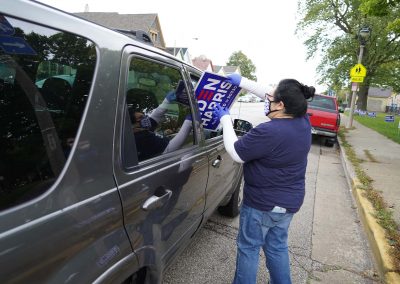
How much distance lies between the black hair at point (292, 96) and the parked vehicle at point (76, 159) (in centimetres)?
86

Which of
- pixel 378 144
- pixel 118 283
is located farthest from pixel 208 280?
pixel 378 144

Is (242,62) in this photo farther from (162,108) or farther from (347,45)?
(162,108)

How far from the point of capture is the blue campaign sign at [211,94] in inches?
115

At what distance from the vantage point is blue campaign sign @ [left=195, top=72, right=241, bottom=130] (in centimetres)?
292

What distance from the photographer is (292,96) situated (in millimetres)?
2438

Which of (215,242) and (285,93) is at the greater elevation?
(285,93)

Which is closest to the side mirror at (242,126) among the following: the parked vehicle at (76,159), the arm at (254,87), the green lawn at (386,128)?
the arm at (254,87)

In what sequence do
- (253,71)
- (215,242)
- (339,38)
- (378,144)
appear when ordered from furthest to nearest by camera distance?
1. (253,71)
2. (339,38)
3. (378,144)
4. (215,242)

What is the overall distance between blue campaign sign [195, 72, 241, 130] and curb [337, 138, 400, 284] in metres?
2.10

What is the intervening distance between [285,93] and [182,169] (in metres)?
0.84

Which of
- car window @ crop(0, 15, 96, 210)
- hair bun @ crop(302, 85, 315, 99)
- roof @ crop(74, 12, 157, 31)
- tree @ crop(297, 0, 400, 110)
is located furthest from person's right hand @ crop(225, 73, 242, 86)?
roof @ crop(74, 12, 157, 31)

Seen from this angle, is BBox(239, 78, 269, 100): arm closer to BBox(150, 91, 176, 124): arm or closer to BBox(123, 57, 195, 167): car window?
BBox(123, 57, 195, 167): car window

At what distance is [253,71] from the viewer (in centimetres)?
10850

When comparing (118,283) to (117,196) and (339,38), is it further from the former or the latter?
(339,38)
